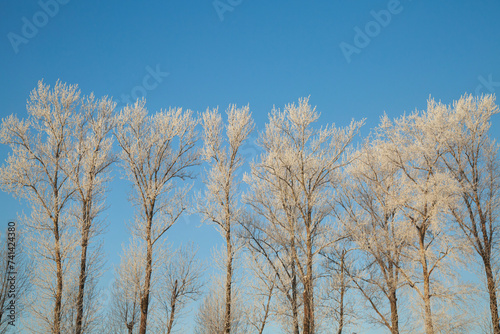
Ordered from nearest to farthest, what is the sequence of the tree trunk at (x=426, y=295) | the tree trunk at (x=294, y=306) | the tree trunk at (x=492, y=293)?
the tree trunk at (x=426, y=295), the tree trunk at (x=492, y=293), the tree trunk at (x=294, y=306)

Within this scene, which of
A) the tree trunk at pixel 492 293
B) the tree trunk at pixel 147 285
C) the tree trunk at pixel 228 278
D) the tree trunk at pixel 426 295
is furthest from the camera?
the tree trunk at pixel 228 278

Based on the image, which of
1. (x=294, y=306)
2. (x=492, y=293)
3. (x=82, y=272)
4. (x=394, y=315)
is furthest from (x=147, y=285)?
(x=492, y=293)

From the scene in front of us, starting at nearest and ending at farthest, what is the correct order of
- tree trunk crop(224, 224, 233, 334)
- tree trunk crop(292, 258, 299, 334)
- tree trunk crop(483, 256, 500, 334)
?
tree trunk crop(483, 256, 500, 334), tree trunk crop(224, 224, 233, 334), tree trunk crop(292, 258, 299, 334)

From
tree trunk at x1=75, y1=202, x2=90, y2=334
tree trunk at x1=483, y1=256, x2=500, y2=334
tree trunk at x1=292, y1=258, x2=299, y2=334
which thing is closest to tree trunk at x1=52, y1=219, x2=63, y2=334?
tree trunk at x1=75, y1=202, x2=90, y2=334

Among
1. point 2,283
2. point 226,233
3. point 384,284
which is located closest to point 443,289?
point 384,284

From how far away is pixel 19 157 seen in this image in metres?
17.4

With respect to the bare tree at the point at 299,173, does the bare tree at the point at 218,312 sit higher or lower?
lower

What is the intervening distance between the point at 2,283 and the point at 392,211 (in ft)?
74.8

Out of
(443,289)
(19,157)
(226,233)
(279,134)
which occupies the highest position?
(279,134)

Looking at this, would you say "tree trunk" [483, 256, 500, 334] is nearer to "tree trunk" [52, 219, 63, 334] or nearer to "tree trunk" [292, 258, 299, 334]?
"tree trunk" [292, 258, 299, 334]

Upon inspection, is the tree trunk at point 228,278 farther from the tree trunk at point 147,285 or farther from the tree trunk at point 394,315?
the tree trunk at point 394,315

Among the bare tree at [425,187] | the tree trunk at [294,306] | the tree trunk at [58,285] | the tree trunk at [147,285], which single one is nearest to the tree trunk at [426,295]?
the bare tree at [425,187]

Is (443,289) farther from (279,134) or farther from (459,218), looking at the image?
(279,134)

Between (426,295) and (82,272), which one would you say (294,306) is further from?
(82,272)
